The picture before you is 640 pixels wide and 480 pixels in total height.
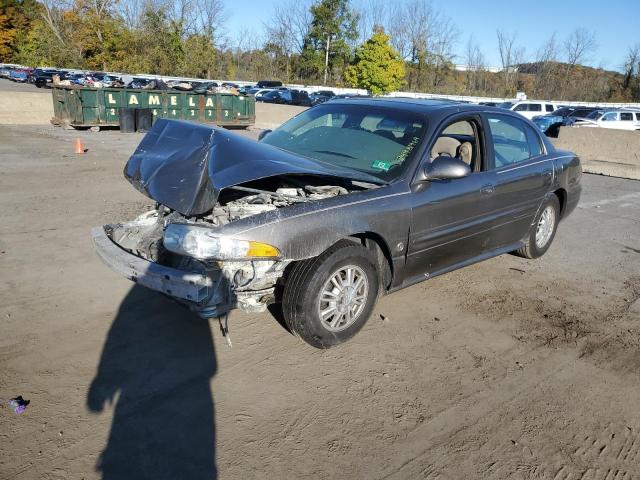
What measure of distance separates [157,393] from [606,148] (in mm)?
13741

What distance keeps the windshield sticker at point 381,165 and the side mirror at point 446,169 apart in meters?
0.30

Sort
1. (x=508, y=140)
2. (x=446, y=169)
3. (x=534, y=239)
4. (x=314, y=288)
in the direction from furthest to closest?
(x=534, y=239) < (x=508, y=140) < (x=446, y=169) < (x=314, y=288)

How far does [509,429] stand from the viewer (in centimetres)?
287

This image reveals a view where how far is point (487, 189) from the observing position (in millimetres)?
4414

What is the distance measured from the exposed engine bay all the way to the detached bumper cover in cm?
7

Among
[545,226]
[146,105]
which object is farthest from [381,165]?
[146,105]

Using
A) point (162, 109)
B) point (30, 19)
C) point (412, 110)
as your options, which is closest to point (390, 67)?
point (162, 109)

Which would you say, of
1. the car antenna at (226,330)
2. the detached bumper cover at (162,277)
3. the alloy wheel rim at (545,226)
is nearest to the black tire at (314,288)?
the car antenna at (226,330)

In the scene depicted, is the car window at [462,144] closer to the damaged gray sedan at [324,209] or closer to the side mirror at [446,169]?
the damaged gray sedan at [324,209]

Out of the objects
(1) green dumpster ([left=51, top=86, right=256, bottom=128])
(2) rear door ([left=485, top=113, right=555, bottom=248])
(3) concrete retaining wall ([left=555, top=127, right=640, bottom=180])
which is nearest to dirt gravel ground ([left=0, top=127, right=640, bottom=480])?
(2) rear door ([left=485, top=113, right=555, bottom=248])

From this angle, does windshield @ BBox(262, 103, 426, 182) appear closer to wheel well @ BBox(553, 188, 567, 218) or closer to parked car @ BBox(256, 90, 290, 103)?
wheel well @ BBox(553, 188, 567, 218)

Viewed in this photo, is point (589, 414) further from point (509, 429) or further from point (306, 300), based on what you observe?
point (306, 300)

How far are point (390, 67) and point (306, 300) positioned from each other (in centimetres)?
3618

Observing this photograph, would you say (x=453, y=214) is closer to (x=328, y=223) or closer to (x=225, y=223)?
(x=328, y=223)
